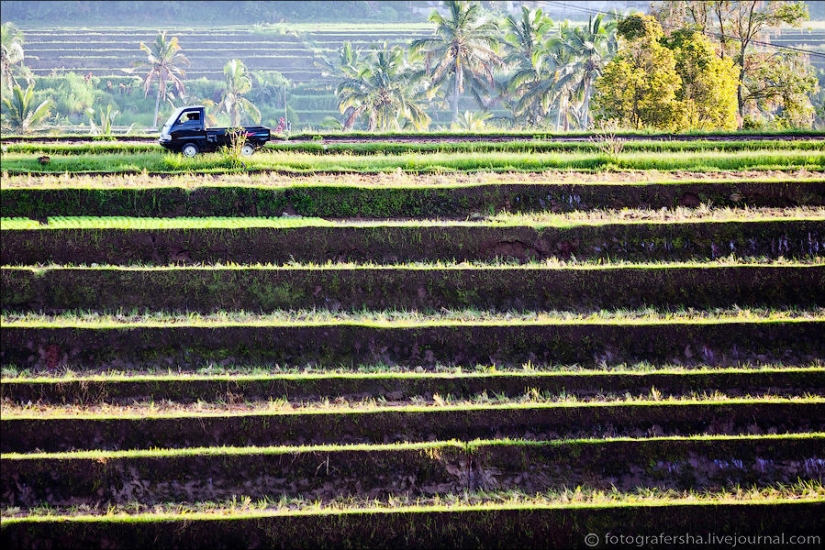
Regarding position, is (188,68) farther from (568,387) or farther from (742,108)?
(568,387)

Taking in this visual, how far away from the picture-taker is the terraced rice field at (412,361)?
12812mm

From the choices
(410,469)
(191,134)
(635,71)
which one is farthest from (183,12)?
(410,469)

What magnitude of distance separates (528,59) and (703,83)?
1420 centimetres

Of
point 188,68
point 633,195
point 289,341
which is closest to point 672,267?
point 633,195

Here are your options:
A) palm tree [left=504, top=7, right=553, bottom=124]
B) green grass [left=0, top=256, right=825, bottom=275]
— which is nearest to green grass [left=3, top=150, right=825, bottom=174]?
green grass [left=0, top=256, right=825, bottom=275]

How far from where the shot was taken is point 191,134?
67.6 ft

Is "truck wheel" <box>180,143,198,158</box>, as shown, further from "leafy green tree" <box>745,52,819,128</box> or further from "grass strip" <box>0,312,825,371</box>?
"leafy green tree" <box>745,52,819,128</box>

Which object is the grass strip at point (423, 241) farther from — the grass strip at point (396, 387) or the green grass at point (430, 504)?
the green grass at point (430, 504)

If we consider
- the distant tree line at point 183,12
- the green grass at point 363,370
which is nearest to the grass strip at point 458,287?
the green grass at point 363,370

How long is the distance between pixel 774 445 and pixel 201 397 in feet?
29.9

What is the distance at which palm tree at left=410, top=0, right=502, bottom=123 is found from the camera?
1390 inches

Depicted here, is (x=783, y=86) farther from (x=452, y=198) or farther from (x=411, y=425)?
(x=411, y=425)

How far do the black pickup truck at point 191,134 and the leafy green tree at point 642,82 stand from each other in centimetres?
1077

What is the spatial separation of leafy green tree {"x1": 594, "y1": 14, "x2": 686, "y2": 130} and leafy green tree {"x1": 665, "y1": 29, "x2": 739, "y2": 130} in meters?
0.37
